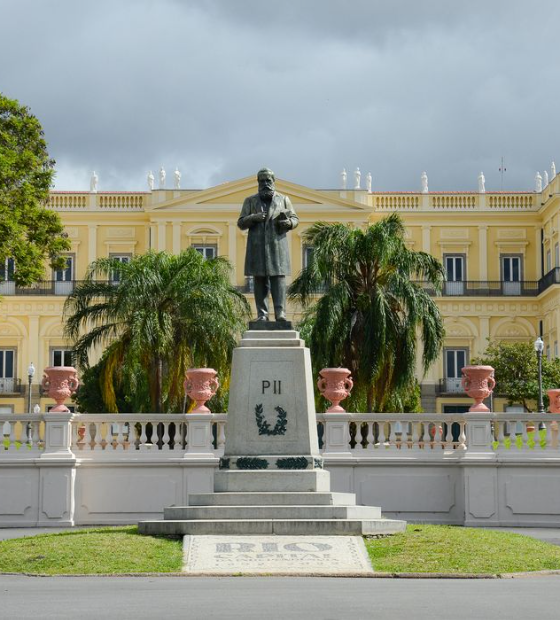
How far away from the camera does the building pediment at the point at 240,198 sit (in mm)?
67062

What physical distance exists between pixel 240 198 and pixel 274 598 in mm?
55833

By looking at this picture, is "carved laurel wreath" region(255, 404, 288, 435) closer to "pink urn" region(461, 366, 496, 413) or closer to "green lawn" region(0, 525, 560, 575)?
"green lawn" region(0, 525, 560, 575)

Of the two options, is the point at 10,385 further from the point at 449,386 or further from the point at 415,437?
the point at 415,437

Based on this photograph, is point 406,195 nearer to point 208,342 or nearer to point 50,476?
point 208,342

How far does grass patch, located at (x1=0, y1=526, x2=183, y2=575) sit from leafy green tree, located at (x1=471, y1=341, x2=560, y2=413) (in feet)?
133

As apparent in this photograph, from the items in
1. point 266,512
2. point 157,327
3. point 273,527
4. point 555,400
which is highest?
point 157,327

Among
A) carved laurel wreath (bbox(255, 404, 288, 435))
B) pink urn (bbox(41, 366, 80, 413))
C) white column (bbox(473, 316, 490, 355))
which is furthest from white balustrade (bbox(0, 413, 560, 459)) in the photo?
white column (bbox(473, 316, 490, 355))

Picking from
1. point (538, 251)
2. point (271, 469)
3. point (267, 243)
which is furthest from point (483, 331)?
point (271, 469)

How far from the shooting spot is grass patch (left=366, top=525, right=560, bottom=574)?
15.0 meters

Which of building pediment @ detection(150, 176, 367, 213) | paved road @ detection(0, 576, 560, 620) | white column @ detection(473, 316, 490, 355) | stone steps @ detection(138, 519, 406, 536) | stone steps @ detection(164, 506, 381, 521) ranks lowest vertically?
paved road @ detection(0, 576, 560, 620)

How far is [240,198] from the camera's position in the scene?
6750 centimetres

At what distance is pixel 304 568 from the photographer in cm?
1489

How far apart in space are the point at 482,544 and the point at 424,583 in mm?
2615

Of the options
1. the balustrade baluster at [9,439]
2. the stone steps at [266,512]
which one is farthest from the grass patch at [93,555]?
the balustrade baluster at [9,439]
